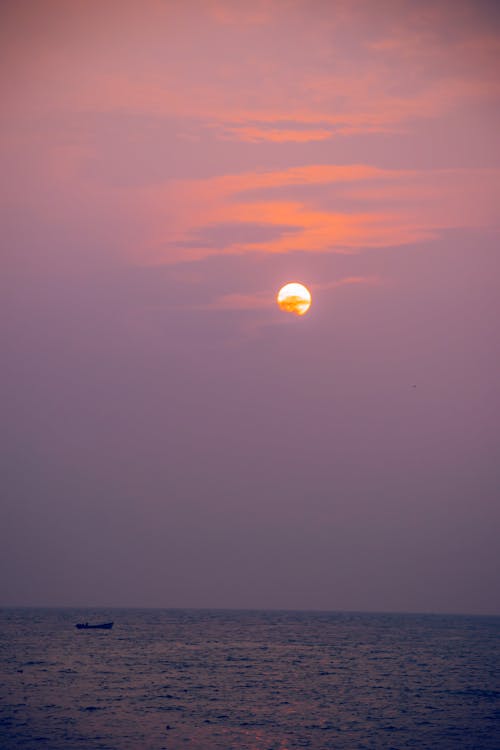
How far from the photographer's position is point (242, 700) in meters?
61.7

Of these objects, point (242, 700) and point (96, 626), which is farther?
A: point (96, 626)

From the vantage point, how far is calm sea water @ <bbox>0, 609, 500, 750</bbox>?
4747 cm

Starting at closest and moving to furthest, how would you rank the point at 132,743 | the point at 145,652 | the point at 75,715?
the point at 132,743 < the point at 75,715 < the point at 145,652

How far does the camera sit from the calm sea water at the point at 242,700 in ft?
156

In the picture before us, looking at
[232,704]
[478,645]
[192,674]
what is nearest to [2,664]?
[192,674]

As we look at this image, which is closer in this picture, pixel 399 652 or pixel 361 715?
pixel 361 715

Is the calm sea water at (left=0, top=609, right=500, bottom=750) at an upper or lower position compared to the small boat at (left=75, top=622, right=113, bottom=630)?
lower

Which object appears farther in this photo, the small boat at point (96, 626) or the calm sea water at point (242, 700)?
the small boat at point (96, 626)

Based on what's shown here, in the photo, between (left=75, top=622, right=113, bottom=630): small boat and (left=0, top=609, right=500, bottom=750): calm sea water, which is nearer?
(left=0, top=609, right=500, bottom=750): calm sea water

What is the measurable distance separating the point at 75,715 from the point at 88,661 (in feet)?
130

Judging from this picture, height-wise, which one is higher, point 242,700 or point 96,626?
point 96,626

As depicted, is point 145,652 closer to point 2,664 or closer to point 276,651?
point 276,651

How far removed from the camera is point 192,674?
80.2 m

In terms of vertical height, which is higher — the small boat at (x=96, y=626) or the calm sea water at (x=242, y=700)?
the small boat at (x=96, y=626)
